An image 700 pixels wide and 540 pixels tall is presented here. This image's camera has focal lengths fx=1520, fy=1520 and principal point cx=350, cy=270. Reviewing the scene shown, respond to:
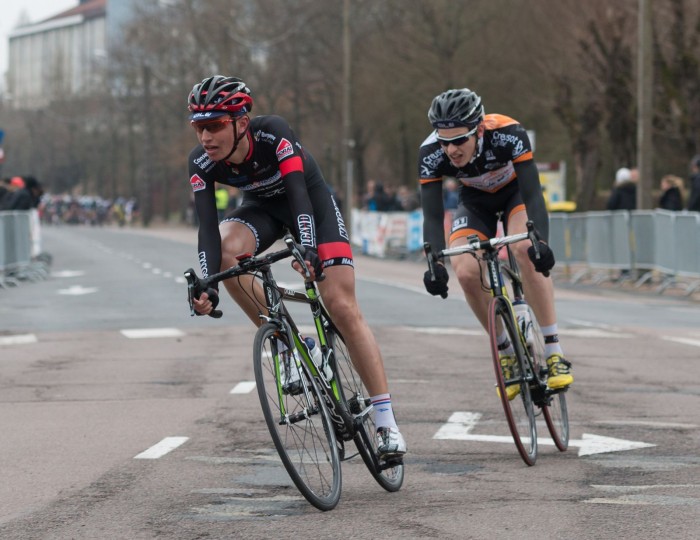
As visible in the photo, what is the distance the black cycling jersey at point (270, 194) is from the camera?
632cm

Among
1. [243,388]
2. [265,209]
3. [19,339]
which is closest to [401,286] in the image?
[19,339]

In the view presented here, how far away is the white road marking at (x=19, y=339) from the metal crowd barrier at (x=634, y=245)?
1009cm

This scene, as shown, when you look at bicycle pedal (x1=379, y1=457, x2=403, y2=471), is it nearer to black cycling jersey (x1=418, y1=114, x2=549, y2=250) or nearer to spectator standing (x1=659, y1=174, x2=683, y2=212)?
black cycling jersey (x1=418, y1=114, x2=549, y2=250)

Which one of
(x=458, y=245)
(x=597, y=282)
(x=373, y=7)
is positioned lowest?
(x=597, y=282)

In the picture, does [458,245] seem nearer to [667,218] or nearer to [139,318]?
[139,318]

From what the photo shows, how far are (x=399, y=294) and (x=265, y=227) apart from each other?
51.4ft

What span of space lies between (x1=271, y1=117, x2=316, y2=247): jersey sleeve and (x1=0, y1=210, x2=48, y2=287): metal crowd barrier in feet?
61.6

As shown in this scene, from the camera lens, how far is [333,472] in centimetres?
607

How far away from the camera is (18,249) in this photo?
26828 mm

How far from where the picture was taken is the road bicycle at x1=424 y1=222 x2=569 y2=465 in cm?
737

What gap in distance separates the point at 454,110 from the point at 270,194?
117 cm

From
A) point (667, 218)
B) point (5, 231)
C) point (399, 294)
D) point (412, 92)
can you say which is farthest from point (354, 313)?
point (412, 92)

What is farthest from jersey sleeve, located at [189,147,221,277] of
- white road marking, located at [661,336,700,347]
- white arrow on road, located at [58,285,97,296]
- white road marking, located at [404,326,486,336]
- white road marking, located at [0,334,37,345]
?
white arrow on road, located at [58,285,97,296]

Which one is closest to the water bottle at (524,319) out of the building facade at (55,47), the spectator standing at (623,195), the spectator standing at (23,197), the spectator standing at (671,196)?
the spectator standing at (671,196)
